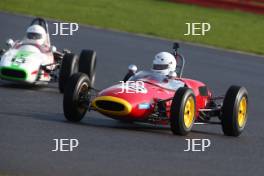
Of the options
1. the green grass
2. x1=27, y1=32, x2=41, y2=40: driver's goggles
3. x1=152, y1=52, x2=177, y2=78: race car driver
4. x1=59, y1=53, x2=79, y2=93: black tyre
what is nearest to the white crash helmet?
x1=152, y1=52, x2=177, y2=78: race car driver

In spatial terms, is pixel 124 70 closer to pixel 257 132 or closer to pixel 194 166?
pixel 257 132

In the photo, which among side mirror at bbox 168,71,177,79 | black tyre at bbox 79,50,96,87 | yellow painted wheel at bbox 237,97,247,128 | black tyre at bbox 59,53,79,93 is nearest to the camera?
yellow painted wheel at bbox 237,97,247,128

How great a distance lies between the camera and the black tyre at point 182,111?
12984 mm

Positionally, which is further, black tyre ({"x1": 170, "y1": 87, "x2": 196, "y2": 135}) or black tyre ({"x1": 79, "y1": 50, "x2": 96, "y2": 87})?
black tyre ({"x1": 79, "y1": 50, "x2": 96, "y2": 87})

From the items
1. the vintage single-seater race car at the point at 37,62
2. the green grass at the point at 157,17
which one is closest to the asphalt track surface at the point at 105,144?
the vintage single-seater race car at the point at 37,62

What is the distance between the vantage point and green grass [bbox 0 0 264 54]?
25609 mm

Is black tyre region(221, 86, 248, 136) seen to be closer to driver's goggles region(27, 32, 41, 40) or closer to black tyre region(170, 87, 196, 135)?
black tyre region(170, 87, 196, 135)

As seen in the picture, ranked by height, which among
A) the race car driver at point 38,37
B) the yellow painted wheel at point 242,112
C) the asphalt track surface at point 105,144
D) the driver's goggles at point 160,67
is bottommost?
the asphalt track surface at point 105,144

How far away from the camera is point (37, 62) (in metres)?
16.9

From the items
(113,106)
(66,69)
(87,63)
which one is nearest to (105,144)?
(113,106)

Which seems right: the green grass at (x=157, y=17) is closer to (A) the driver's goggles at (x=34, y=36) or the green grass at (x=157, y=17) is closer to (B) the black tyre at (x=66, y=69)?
(A) the driver's goggles at (x=34, y=36)

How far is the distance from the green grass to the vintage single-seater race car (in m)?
7.85

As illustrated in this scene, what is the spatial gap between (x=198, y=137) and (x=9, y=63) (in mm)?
4098

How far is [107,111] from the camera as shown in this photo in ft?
43.1
